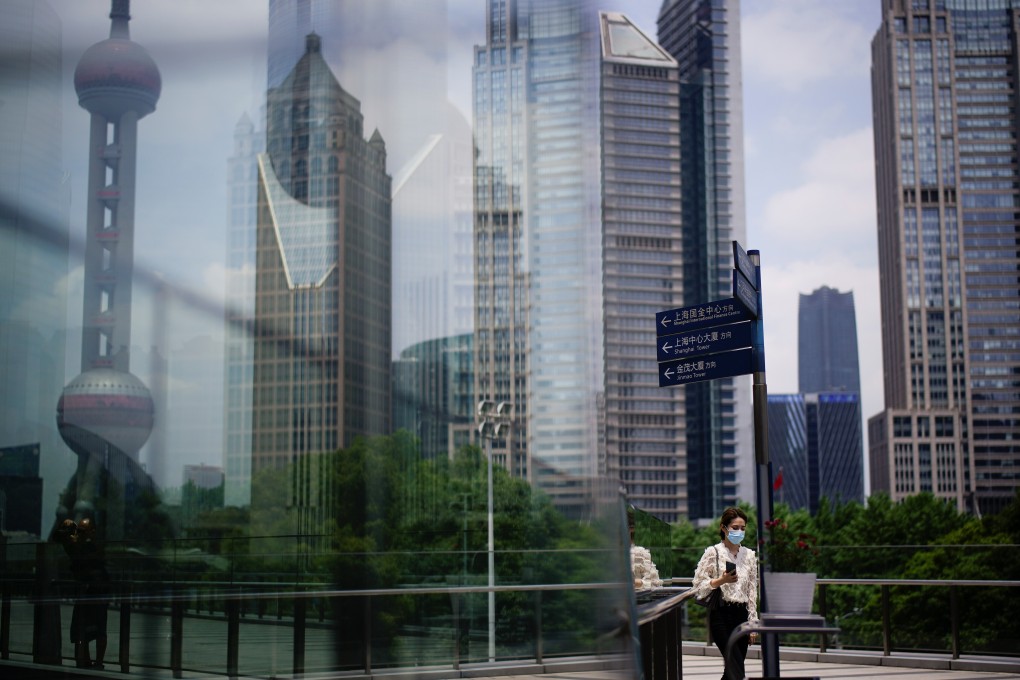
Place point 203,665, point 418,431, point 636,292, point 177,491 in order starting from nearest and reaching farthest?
point 203,665 → point 177,491 → point 418,431 → point 636,292

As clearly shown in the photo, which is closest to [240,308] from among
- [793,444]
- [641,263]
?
[641,263]

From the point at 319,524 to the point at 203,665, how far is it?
3.03 metres

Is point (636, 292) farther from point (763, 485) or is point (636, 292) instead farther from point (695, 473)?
point (763, 485)

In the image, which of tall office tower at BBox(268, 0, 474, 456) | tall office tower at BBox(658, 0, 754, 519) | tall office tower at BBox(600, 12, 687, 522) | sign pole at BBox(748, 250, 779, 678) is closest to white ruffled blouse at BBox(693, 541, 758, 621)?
sign pole at BBox(748, 250, 779, 678)

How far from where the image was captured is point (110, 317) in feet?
11.4

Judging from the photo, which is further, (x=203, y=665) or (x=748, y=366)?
(x=748, y=366)

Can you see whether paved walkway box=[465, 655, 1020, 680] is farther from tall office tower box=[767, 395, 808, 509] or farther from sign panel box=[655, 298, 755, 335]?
tall office tower box=[767, 395, 808, 509]

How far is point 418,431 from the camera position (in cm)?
724

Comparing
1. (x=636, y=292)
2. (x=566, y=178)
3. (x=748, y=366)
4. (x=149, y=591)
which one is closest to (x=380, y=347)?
(x=748, y=366)

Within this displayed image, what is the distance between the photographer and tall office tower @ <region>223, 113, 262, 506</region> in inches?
179

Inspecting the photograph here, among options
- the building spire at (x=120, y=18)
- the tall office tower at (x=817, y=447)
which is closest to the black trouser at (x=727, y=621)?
the building spire at (x=120, y=18)

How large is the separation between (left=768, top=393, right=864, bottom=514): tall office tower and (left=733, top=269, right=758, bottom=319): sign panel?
15961 centimetres

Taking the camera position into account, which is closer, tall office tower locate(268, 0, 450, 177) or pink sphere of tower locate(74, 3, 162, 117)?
pink sphere of tower locate(74, 3, 162, 117)

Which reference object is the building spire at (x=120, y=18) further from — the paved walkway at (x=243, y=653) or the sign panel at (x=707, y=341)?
the sign panel at (x=707, y=341)
